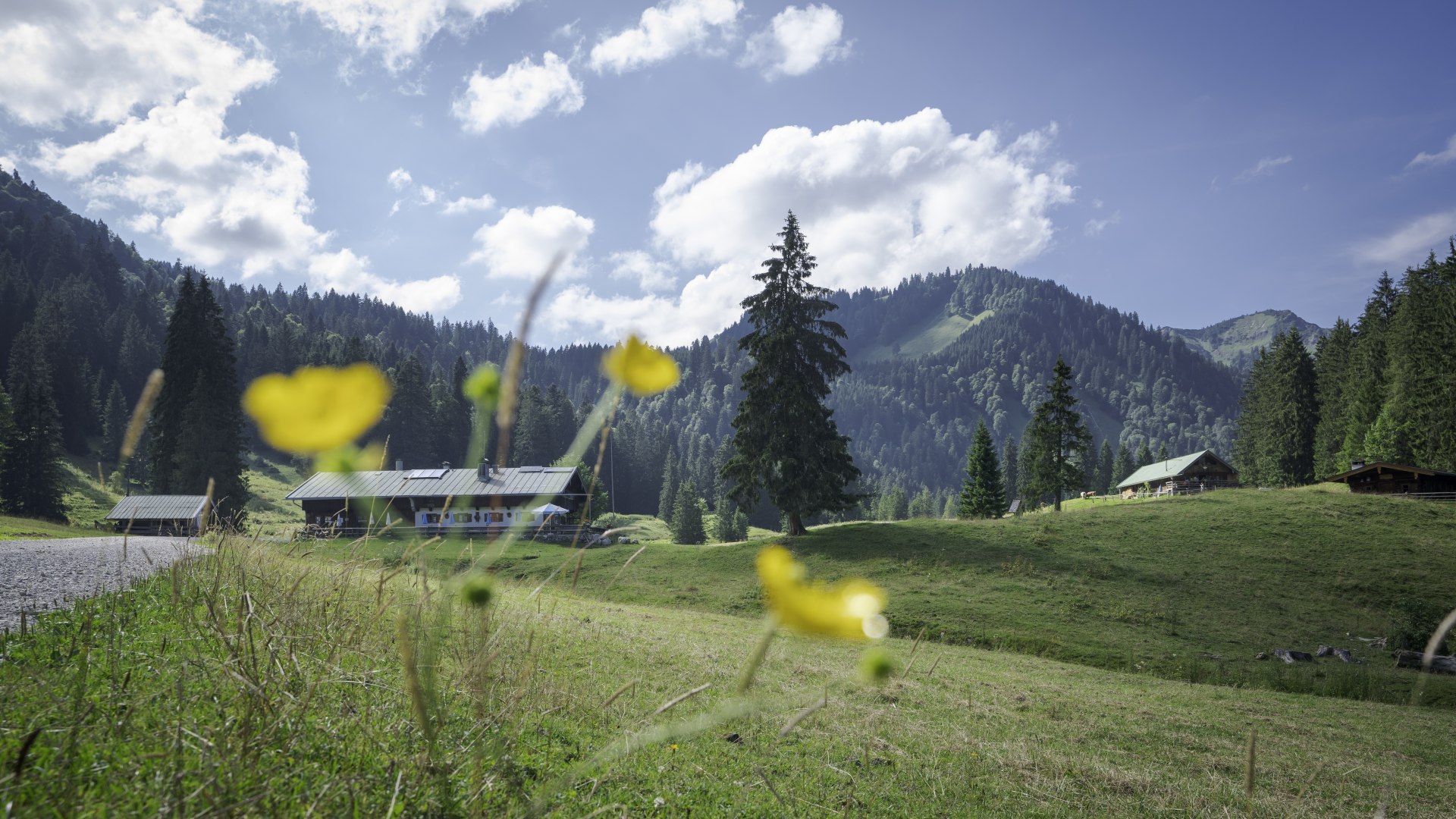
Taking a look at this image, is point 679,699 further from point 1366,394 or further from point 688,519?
point 1366,394

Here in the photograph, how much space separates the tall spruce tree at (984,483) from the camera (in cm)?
4288

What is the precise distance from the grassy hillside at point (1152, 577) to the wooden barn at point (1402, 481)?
5620 mm

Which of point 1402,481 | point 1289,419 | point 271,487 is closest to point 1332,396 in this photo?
point 1289,419

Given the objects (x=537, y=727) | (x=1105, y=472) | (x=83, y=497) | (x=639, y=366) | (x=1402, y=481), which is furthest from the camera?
(x=1105, y=472)

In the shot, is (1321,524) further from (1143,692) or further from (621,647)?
(621,647)

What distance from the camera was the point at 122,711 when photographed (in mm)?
2113

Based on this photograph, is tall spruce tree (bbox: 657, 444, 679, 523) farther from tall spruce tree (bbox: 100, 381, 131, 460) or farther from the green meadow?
the green meadow

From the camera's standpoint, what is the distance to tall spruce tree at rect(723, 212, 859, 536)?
86.5 ft

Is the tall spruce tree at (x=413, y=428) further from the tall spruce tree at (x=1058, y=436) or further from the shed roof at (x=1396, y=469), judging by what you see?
the shed roof at (x=1396, y=469)

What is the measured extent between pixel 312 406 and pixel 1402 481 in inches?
1905

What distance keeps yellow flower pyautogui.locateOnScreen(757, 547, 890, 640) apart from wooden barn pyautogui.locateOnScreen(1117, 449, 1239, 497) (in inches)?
2412

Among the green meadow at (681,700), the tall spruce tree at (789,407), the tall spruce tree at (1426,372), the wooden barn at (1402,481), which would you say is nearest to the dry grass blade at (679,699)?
the green meadow at (681,700)

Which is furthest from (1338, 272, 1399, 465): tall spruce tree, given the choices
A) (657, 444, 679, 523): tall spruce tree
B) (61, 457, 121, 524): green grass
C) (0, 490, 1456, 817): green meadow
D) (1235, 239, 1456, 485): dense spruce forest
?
(61, 457, 121, 524): green grass

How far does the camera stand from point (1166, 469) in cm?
5850
